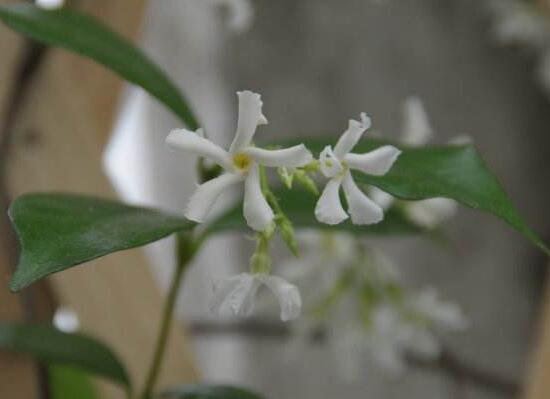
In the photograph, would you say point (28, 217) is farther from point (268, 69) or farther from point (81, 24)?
point (268, 69)

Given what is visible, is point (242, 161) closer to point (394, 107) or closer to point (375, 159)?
point (375, 159)

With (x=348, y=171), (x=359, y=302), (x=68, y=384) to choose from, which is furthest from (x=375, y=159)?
(x=359, y=302)

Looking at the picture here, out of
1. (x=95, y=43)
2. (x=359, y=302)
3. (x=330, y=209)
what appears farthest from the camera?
(x=359, y=302)

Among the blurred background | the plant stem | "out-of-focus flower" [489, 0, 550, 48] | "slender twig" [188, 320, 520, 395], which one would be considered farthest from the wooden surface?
"out-of-focus flower" [489, 0, 550, 48]

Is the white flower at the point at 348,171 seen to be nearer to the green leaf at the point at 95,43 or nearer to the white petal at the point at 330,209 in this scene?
the white petal at the point at 330,209

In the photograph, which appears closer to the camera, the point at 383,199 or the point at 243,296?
the point at 243,296

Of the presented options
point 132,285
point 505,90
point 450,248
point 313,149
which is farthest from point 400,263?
point 313,149

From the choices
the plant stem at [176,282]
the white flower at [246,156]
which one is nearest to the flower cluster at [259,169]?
the white flower at [246,156]
